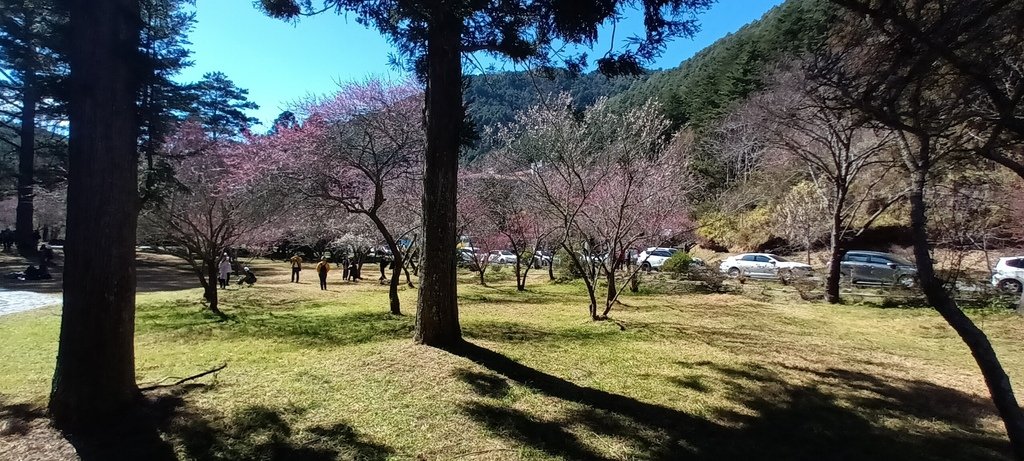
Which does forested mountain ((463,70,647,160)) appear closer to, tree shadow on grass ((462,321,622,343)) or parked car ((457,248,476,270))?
tree shadow on grass ((462,321,622,343))

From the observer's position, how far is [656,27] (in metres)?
5.93

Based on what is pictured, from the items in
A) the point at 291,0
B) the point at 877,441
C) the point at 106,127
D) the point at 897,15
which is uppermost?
the point at 291,0

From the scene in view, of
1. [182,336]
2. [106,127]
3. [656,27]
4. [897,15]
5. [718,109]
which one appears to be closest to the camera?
[897,15]

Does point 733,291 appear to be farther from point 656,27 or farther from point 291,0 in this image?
point 291,0

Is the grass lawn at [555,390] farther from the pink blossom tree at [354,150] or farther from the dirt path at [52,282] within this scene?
the dirt path at [52,282]

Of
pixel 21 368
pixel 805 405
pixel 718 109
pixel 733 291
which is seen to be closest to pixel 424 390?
pixel 805 405

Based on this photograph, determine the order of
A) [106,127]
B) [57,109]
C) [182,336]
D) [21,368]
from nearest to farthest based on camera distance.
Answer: [106,127] < [21,368] < [57,109] < [182,336]

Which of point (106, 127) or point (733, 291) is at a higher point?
point (106, 127)

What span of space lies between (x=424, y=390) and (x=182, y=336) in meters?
6.52

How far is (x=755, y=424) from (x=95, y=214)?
20.0 ft

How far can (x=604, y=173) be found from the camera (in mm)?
11414

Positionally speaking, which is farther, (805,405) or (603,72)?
(603,72)

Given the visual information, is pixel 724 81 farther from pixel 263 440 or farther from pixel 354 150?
pixel 263 440

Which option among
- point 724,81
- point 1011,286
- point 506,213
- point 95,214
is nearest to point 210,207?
point 95,214
